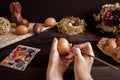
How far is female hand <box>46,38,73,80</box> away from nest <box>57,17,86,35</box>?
0.97 feet

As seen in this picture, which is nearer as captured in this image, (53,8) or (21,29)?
(21,29)

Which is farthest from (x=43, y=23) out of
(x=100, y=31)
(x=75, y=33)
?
(x=100, y=31)

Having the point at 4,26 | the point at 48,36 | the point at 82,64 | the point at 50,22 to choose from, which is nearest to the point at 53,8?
the point at 50,22

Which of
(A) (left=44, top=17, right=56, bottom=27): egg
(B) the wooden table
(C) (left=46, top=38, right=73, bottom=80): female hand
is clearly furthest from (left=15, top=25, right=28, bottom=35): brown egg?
(C) (left=46, top=38, right=73, bottom=80): female hand

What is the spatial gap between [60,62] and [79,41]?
0.92 feet

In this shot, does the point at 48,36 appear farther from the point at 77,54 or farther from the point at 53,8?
the point at 77,54

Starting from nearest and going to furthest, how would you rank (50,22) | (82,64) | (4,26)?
1. (82,64)
2. (4,26)
3. (50,22)

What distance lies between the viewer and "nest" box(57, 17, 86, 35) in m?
1.29

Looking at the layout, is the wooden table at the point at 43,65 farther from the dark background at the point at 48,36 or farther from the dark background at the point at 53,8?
Answer: the dark background at the point at 53,8

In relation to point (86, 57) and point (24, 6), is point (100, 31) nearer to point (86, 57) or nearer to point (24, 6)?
point (86, 57)

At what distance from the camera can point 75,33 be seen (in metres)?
1.30

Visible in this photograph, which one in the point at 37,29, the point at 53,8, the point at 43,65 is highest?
the point at 53,8

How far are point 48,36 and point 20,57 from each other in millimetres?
272

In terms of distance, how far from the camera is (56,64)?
97 centimetres
